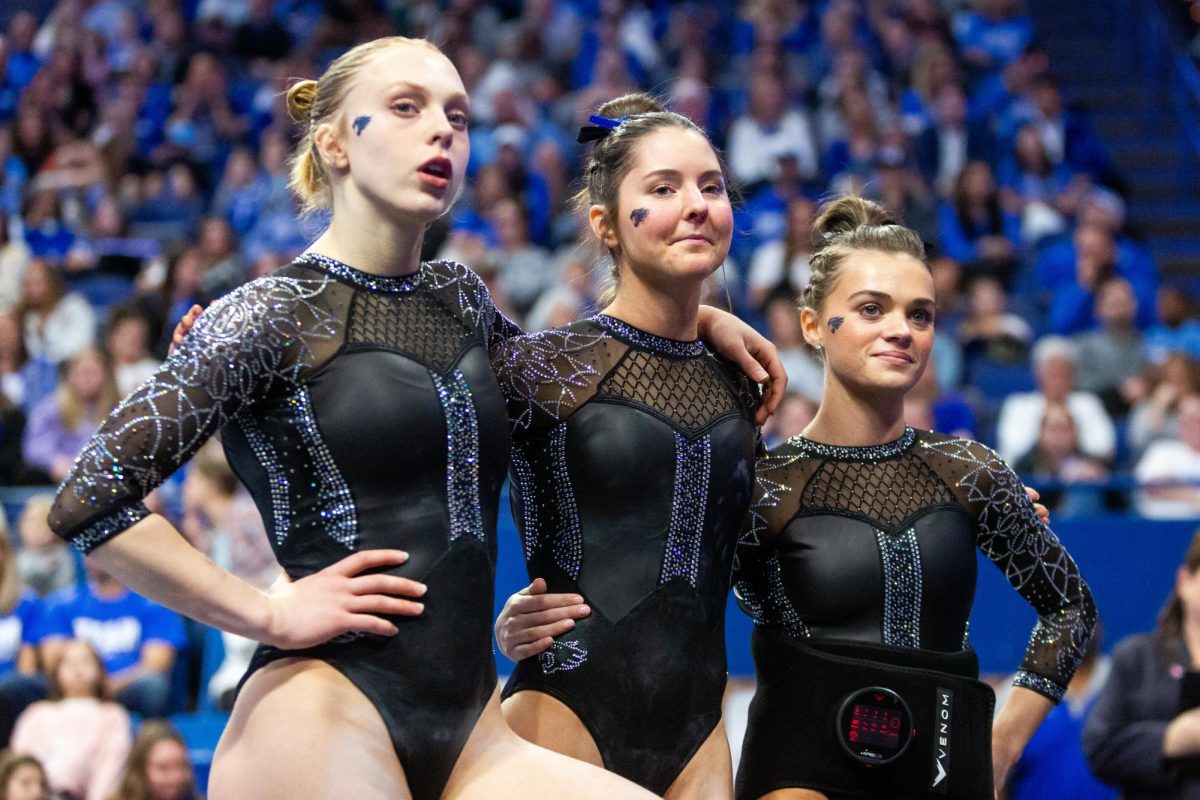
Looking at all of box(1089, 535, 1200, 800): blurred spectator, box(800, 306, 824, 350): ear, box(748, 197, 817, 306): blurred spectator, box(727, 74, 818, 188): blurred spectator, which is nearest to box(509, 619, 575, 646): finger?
box(800, 306, 824, 350): ear

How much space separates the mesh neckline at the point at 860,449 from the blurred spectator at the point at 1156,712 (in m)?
1.96

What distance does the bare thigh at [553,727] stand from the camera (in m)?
2.73

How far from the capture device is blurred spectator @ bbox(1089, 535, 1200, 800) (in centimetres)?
456

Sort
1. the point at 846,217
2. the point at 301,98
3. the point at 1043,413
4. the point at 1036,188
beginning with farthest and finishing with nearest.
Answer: the point at 1036,188 → the point at 1043,413 → the point at 846,217 → the point at 301,98

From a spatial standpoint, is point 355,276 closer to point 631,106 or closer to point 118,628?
point 631,106

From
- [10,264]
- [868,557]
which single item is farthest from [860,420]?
[10,264]

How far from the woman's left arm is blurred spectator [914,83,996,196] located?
21.1 feet

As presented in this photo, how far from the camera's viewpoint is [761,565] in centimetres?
306

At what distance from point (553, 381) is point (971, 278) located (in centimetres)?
570

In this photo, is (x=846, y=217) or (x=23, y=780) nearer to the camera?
(x=846, y=217)

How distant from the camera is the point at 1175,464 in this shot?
6.73 m

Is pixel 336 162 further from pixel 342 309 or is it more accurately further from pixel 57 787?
pixel 57 787

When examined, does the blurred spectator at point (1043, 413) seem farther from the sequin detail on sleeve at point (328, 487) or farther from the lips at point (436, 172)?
the sequin detail on sleeve at point (328, 487)

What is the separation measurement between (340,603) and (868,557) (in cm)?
109
